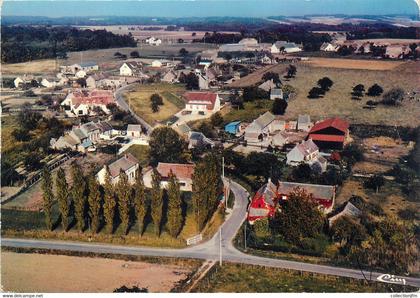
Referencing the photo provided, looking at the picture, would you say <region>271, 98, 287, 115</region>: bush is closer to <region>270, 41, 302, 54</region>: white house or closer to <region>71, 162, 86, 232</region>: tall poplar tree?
<region>71, 162, 86, 232</region>: tall poplar tree

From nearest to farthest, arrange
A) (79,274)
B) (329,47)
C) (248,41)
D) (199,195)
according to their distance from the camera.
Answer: (79,274), (199,195), (329,47), (248,41)

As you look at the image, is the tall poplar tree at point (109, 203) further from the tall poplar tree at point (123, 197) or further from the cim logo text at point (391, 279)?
the cim logo text at point (391, 279)

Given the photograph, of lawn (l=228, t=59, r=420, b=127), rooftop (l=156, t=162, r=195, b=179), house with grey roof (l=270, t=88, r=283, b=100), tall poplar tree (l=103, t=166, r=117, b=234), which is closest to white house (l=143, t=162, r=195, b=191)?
rooftop (l=156, t=162, r=195, b=179)

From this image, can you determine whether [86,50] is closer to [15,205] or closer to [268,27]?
[268,27]

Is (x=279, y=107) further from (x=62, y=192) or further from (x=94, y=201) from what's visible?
(x=62, y=192)

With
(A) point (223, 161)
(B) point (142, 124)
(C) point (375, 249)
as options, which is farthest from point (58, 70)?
(C) point (375, 249)

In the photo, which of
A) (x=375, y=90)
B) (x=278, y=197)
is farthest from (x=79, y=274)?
(x=375, y=90)

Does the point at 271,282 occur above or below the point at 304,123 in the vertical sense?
below

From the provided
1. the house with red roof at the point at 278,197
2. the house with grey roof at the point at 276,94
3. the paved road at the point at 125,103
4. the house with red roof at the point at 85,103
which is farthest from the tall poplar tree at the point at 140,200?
the house with grey roof at the point at 276,94
